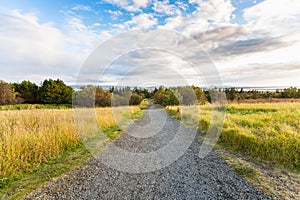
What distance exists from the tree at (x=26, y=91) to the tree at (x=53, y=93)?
243 cm

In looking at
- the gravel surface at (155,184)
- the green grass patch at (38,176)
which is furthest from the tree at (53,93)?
the gravel surface at (155,184)

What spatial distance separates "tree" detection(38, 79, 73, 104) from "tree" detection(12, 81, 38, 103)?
2.43 metres

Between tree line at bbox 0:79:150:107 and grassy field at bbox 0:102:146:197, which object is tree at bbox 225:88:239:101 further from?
grassy field at bbox 0:102:146:197

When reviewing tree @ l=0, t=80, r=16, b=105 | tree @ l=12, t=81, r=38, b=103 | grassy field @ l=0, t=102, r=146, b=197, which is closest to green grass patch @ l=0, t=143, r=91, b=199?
grassy field @ l=0, t=102, r=146, b=197

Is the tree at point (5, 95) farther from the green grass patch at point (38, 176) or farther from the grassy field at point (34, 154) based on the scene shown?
the green grass patch at point (38, 176)

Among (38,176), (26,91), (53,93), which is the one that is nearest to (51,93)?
(53,93)

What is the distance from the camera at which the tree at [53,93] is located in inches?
1740

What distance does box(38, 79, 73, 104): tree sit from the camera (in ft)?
145

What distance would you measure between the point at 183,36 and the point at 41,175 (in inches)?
391

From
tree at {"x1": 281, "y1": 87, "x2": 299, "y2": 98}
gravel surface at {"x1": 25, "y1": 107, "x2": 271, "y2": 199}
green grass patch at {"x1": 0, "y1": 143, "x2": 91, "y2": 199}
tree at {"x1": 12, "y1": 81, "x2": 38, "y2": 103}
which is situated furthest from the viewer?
tree at {"x1": 12, "y1": 81, "x2": 38, "y2": 103}

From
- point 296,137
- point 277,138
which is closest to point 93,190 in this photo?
point 277,138

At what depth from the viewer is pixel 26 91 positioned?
4600cm

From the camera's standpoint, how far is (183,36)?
420 inches

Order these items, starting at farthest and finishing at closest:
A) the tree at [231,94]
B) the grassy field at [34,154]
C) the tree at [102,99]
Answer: the tree at [102,99] < the tree at [231,94] < the grassy field at [34,154]
